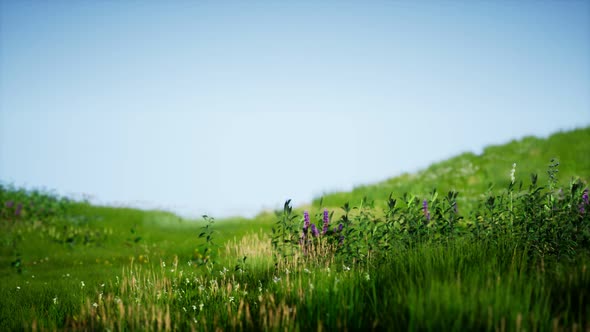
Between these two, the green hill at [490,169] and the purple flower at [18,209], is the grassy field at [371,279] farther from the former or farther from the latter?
the green hill at [490,169]

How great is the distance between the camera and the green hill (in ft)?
70.7

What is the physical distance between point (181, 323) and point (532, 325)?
3903mm

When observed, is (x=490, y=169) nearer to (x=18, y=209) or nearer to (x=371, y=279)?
(x=371, y=279)

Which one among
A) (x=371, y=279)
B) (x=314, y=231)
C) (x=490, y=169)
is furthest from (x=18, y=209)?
(x=490, y=169)

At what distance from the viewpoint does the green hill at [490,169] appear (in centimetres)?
2156

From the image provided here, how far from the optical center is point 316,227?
819 cm

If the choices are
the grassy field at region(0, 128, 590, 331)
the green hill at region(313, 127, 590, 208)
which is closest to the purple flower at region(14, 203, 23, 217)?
the grassy field at region(0, 128, 590, 331)

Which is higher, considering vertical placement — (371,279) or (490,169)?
(490,169)

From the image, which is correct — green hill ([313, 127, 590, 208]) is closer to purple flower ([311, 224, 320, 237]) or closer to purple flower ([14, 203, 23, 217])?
purple flower ([311, 224, 320, 237])

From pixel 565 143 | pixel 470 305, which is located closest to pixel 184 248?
pixel 470 305

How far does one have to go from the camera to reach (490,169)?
24172mm

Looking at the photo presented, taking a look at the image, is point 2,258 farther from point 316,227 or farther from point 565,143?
point 565,143

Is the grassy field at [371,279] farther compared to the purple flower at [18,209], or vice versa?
the purple flower at [18,209]

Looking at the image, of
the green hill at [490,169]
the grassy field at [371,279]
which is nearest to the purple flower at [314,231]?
the grassy field at [371,279]
